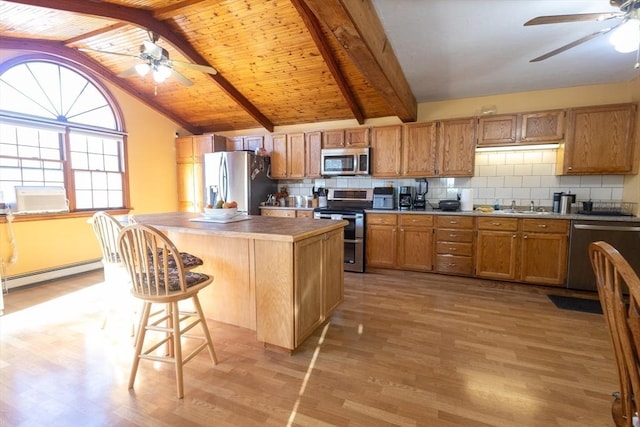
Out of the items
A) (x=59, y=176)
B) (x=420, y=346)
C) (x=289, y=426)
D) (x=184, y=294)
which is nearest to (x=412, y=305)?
(x=420, y=346)

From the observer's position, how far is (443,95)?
420 centimetres

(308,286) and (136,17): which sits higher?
(136,17)

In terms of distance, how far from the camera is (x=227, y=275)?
248 cm

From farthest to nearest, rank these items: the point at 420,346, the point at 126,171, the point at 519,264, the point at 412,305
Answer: the point at 126,171
the point at 519,264
the point at 412,305
the point at 420,346

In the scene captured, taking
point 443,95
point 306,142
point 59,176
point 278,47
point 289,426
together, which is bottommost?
point 289,426

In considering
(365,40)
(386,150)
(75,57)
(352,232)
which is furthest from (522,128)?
(75,57)

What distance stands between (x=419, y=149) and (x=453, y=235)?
1291 millimetres

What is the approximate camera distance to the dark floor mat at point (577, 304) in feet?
9.86

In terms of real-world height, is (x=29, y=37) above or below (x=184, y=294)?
above

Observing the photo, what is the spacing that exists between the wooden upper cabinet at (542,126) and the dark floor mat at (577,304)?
73.6 inches

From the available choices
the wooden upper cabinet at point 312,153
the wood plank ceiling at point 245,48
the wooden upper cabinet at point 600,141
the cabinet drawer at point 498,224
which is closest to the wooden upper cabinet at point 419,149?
the wood plank ceiling at point 245,48

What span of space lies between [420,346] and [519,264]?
2.16 metres

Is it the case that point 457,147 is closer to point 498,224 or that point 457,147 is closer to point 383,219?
point 498,224

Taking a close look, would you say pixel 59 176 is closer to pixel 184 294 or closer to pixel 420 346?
pixel 184 294
